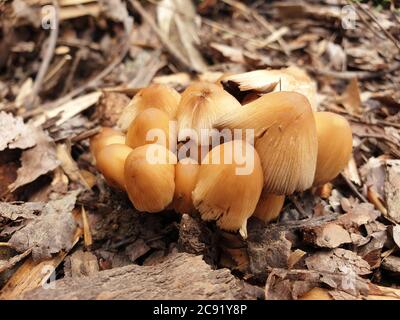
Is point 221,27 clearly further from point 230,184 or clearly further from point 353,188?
point 230,184

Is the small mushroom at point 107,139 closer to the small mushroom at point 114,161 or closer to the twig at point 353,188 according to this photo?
the small mushroom at point 114,161

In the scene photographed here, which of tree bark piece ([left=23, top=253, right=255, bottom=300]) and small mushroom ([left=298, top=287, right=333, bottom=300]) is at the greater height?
tree bark piece ([left=23, top=253, right=255, bottom=300])

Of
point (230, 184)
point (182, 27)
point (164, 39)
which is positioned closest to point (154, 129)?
point (230, 184)

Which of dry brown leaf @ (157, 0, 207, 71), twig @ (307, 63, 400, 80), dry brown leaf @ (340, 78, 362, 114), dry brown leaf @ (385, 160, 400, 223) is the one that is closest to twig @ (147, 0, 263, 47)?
dry brown leaf @ (157, 0, 207, 71)

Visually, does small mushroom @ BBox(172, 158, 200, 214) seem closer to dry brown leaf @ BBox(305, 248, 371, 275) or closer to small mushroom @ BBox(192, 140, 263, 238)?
small mushroom @ BBox(192, 140, 263, 238)

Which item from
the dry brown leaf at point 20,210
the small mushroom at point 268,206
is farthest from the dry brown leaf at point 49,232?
the small mushroom at point 268,206

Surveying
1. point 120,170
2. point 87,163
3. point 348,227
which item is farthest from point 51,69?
point 348,227
